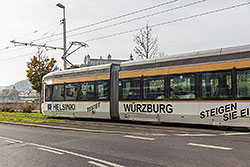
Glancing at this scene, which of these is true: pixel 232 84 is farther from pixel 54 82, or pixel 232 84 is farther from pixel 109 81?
pixel 54 82

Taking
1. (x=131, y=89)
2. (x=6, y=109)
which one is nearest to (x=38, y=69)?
(x=6, y=109)

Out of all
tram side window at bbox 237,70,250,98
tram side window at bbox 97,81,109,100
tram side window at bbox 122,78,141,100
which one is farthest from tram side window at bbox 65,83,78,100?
tram side window at bbox 237,70,250,98

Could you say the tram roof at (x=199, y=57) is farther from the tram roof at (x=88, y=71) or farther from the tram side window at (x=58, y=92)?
the tram side window at (x=58, y=92)

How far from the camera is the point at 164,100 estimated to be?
38.0 feet

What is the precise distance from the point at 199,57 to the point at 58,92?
33.9 feet

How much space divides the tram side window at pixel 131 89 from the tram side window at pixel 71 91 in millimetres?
4125

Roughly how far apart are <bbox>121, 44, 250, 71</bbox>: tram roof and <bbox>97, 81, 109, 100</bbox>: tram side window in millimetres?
2060

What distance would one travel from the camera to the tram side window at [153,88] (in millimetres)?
11773

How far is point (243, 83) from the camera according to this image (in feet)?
30.7

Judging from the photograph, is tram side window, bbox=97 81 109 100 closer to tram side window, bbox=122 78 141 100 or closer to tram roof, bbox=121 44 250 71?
tram side window, bbox=122 78 141 100

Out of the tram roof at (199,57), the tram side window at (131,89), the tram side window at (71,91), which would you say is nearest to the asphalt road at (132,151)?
the tram roof at (199,57)

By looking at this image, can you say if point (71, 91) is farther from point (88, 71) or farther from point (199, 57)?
point (199, 57)

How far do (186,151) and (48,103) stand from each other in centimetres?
1365

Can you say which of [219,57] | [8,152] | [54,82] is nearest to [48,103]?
[54,82]
